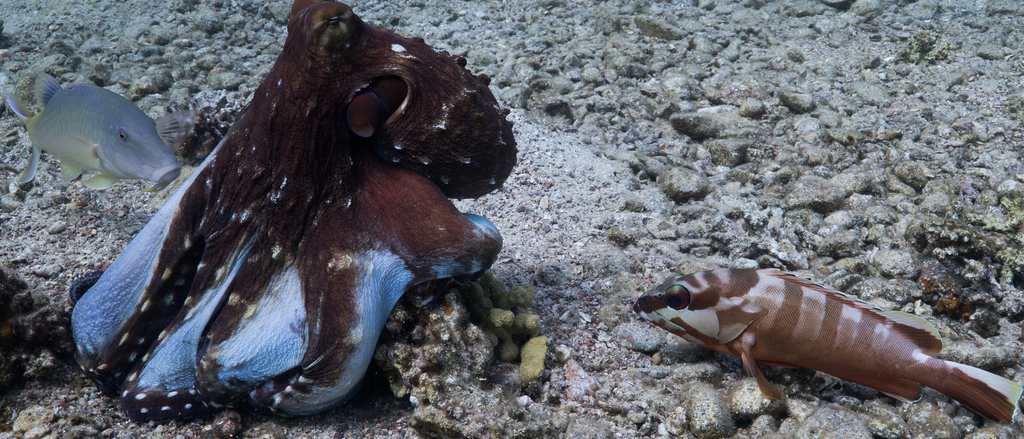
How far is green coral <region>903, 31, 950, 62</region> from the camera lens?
19.6 ft

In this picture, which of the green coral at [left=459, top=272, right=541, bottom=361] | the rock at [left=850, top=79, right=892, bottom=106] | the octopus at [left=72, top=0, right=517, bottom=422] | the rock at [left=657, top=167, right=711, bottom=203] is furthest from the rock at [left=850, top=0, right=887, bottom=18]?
the octopus at [left=72, top=0, right=517, bottom=422]

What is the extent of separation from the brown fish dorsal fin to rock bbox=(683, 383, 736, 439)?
66 cm

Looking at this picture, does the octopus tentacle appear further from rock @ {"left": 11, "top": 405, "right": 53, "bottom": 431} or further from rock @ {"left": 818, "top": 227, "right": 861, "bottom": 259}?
rock @ {"left": 818, "top": 227, "right": 861, "bottom": 259}

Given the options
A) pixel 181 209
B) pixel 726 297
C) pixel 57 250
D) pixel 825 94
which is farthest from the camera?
pixel 825 94

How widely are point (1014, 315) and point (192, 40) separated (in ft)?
26.2

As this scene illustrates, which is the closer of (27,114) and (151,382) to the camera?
(151,382)

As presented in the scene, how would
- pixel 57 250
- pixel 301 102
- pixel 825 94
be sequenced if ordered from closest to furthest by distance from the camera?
pixel 301 102
pixel 57 250
pixel 825 94

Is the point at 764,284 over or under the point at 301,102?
under

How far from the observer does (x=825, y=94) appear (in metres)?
5.59

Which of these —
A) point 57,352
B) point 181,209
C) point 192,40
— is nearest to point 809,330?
point 181,209

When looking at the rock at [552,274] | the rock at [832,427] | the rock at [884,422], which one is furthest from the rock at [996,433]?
the rock at [552,274]

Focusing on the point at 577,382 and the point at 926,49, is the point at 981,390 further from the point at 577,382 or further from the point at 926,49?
the point at 926,49

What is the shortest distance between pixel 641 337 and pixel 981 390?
1.37 meters

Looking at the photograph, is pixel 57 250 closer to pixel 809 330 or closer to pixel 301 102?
pixel 301 102
